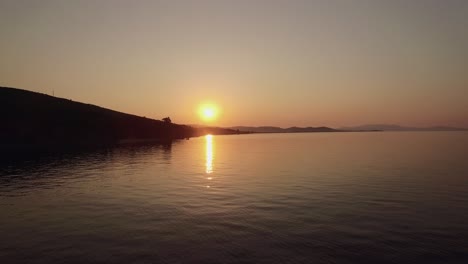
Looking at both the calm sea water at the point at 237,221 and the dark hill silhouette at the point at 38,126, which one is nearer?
the calm sea water at the point at 237,221

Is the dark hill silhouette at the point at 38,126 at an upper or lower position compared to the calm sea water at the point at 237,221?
upper

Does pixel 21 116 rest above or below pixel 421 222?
above

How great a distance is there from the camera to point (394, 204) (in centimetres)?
3091

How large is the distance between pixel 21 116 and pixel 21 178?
13762cm

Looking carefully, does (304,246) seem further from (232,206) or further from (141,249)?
(232,206)

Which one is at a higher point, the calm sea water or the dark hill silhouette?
the dark hill silhouette

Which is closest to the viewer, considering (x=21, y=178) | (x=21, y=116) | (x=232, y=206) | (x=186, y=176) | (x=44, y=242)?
(x=44, y=242)

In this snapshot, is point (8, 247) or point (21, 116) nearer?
point (8, 247)

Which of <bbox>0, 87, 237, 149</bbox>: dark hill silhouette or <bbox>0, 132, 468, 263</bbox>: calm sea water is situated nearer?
<bbox>0, 132, 468, 263</bbox>: calm sea water

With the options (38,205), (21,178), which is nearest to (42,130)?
(21,178)

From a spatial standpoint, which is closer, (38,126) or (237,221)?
(237,221)

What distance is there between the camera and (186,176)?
53594 millimetres

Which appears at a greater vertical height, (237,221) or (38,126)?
(38,126)

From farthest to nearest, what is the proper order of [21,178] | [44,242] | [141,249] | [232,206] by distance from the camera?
[21,178]
[232,206]
[44,242]
[141,249]
